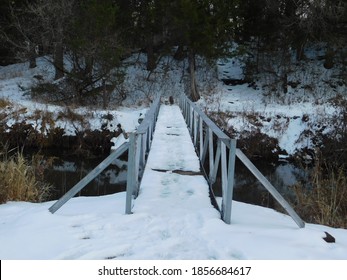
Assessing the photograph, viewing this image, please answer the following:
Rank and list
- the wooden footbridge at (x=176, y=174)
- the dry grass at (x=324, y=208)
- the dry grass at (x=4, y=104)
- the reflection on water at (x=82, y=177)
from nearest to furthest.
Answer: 1. the wooden footbridge at (x=176, y=174)
2. the dry grass at (x=324, y=208)
3. the reflection on water at (x=82, y=177)
4. the dry grass at (x=4, y=104)

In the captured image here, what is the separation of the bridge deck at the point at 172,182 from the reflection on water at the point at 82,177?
82.2 inches

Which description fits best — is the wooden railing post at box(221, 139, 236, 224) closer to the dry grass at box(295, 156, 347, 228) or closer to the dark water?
the dry grass at box(295, 156, 347, 228)

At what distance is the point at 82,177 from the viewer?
34.4ft

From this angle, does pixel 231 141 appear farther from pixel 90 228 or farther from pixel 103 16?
pixel 103 16

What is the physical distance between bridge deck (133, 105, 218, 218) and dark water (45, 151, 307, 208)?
1.65 metres

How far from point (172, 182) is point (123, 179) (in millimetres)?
5349

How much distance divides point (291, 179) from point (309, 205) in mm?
4711

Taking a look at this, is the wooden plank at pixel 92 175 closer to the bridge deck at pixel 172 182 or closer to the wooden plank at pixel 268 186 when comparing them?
the bridge deck at pixel 172 182

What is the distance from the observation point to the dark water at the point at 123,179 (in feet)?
29.9

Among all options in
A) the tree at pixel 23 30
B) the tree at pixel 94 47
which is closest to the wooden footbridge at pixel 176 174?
the tree at pixel 94 47

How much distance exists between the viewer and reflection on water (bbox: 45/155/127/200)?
9.34 m

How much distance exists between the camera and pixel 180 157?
7.07 metres


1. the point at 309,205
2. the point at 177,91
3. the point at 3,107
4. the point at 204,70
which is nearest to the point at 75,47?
the point at 3,107

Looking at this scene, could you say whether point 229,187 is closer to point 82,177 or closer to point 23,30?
point 82,177
